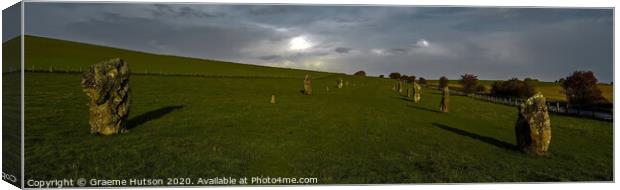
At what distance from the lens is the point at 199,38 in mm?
22109

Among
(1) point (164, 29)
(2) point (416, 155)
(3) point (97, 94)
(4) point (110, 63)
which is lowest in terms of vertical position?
(2) point (416, 155)

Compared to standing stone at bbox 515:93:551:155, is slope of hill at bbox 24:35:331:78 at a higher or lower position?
higher

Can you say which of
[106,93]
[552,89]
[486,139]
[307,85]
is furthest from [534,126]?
[106,93]

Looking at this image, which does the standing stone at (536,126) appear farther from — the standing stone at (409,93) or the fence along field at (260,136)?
the standing stone at (409,93)

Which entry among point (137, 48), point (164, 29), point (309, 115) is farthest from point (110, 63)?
point (309, 115)

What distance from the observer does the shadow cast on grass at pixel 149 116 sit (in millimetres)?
23455

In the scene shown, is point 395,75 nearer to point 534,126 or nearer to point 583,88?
point 534,126

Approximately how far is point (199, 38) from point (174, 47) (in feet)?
4.03

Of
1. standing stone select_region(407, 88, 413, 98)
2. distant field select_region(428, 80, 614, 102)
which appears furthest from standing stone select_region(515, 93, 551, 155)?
standing stone select_region(407, 88, 413, 98)

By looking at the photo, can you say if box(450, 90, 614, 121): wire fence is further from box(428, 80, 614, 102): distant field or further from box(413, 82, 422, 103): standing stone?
box(413, 82, 422, 103): standing stone

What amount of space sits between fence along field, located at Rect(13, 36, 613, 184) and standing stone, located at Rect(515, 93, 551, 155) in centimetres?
54

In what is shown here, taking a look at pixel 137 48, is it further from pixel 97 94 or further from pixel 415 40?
pixel 415 40

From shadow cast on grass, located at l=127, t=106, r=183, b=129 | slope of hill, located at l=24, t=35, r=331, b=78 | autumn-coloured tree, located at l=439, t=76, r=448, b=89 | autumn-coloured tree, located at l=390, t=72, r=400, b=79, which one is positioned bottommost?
shadow cast on grass, located at l=127, t=106, r=183, b=129

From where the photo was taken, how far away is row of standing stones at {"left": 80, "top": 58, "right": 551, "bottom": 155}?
21.3 m
